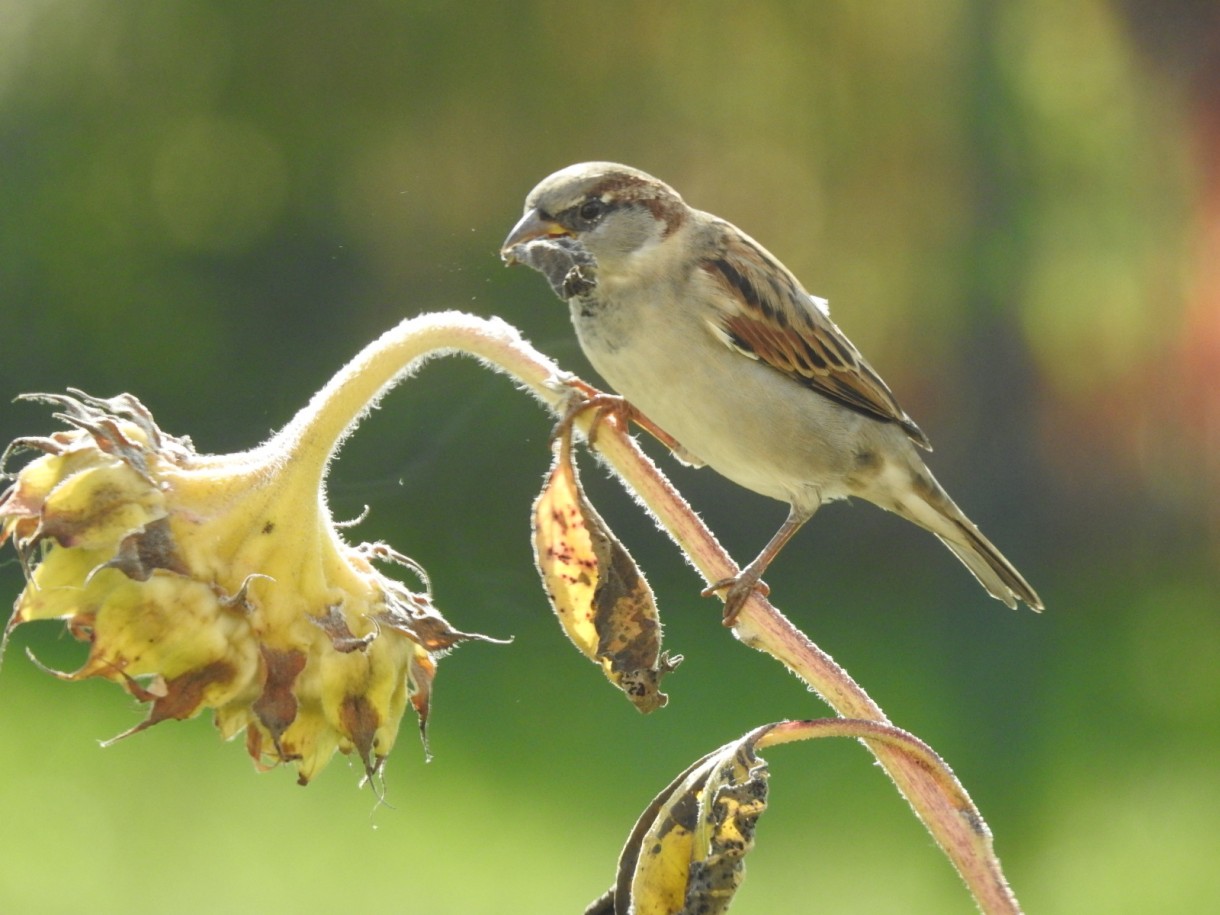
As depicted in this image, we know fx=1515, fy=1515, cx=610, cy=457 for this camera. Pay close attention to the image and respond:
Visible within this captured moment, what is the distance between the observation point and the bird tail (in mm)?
2447

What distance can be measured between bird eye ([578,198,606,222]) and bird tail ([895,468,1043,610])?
70 centimetres

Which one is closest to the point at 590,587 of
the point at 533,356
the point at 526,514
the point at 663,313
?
the point at 533,356

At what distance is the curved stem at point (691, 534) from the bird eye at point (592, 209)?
0.71m

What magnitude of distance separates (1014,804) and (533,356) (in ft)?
12.1

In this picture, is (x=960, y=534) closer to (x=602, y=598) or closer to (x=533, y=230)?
(x=533, y=230)

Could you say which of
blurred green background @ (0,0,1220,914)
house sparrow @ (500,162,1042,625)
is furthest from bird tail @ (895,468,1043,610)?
blurred green background @ (0,0,1220,914)

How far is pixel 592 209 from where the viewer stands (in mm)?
2180

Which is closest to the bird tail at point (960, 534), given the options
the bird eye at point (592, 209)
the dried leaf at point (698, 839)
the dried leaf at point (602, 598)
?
the bird eye at point (592, 209)

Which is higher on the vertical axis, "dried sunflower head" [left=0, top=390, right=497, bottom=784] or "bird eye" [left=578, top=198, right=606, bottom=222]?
"bird eye" [left=578, top=198, right=606, bottom=222]

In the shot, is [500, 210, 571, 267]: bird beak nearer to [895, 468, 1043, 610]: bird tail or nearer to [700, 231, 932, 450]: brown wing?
[700, 231, 932, 450]: brown wing

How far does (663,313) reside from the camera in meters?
2.25

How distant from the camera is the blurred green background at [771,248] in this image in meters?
4.94

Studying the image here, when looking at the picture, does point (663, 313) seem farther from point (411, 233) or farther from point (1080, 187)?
point (1080, 187)

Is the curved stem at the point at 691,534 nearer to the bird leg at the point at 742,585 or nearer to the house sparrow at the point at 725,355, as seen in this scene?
the bird leg at the point at 742,585
